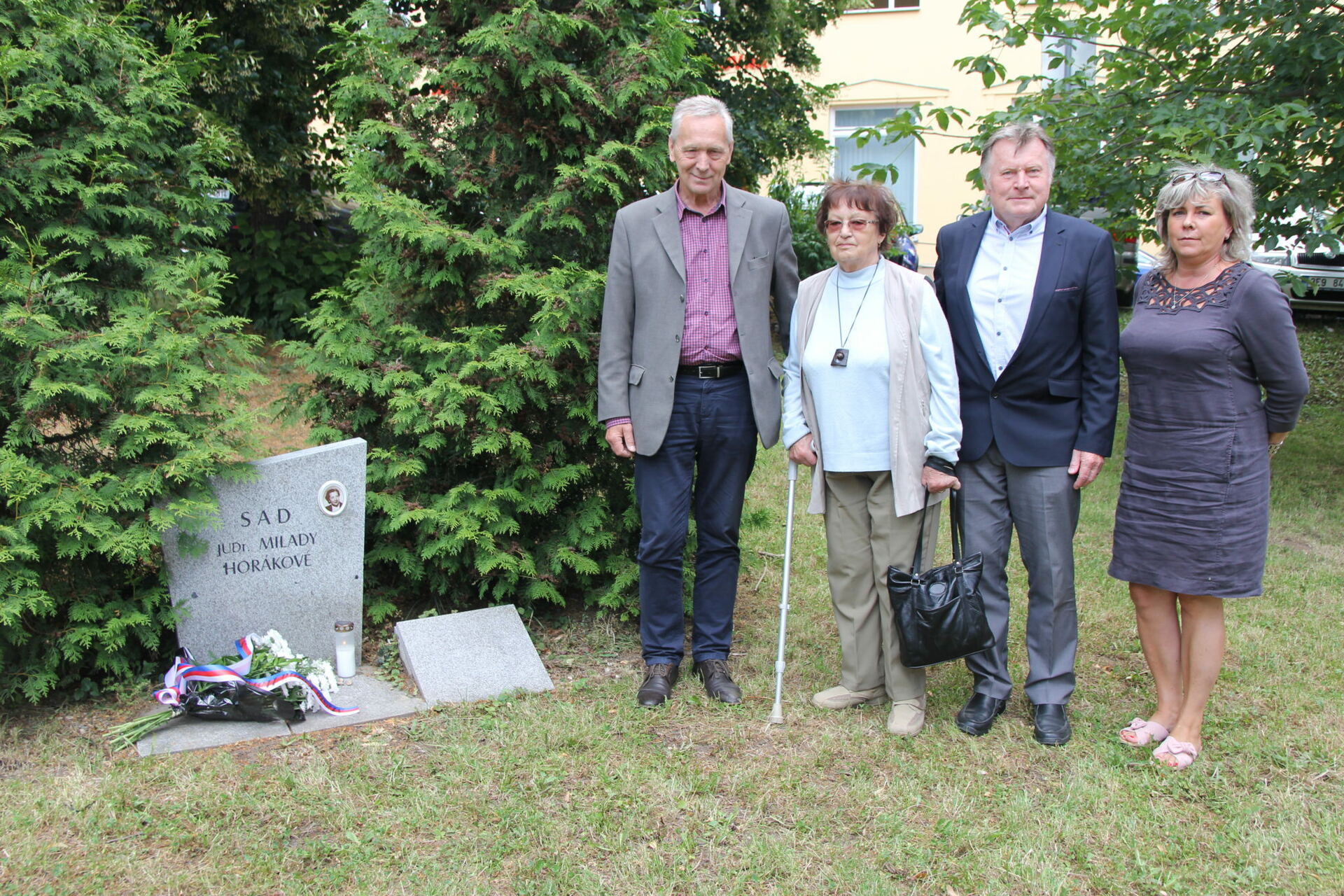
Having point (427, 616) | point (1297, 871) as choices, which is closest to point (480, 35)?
point (427, 616)

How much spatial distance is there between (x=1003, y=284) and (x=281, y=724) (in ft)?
10.0

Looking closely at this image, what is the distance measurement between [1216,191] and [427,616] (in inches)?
138

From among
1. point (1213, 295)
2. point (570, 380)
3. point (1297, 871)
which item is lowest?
point (1297, 871)

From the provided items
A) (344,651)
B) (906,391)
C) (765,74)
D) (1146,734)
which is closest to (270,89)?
(765,74)

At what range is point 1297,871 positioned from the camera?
2.93m

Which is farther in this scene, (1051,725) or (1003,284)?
(1051,725)

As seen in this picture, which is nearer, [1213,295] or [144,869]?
[144,869]

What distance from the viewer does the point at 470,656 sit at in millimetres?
4148

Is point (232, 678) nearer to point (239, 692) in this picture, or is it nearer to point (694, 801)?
point (239, 692)

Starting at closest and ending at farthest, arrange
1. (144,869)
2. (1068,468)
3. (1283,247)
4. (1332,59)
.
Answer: (144,869)
(1068,468)
(1332,59)
(1283,247)

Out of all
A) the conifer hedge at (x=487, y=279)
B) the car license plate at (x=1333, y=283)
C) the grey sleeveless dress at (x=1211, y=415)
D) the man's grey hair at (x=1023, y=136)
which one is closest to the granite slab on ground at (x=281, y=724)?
the conifer hedge at (x=487, y=279)

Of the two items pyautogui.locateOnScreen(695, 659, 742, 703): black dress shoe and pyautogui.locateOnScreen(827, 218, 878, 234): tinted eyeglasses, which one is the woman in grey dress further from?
pyautogui.locateOnScreen(695, 659, 742, 703): black dress shoe

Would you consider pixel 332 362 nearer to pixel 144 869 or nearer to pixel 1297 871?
pixel 144 869

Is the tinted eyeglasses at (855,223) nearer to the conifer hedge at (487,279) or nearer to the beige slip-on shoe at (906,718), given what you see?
the conifer hedge at (487,279)
